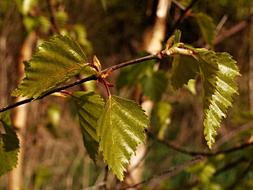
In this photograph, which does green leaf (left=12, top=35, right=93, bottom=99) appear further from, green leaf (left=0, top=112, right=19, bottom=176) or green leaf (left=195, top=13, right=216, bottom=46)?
green leaf (left=195, top=13, right=216, bottom=46)

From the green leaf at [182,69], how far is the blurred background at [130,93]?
0.19 m

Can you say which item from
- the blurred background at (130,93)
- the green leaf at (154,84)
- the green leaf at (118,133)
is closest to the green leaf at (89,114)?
the green leaf at (118,133)

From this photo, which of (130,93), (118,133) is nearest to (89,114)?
(118,133)

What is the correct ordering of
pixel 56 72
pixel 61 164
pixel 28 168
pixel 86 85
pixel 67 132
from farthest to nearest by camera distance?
pixel 67 132 < pixel 61 164 < pixel 28 168 < pixel 86 85 < pixel 56 72

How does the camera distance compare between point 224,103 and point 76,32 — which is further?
point 76,32

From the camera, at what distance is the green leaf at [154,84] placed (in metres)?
1.20

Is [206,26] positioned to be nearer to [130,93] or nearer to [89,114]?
[89,114]

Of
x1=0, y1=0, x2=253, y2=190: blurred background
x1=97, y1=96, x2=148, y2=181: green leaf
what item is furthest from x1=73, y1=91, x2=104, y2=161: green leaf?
x1=0, y1=0, x2=253, y2=190: blurred background

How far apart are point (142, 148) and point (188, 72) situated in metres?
0.67

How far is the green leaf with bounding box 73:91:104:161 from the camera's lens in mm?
671

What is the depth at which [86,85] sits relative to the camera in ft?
4.99

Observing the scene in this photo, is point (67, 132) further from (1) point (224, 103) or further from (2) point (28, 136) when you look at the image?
(1) point (224, 103)

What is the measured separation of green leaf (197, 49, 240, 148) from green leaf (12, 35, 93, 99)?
Result: 15 centimetres

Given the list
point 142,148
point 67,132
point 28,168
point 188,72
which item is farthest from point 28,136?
point 67,132
